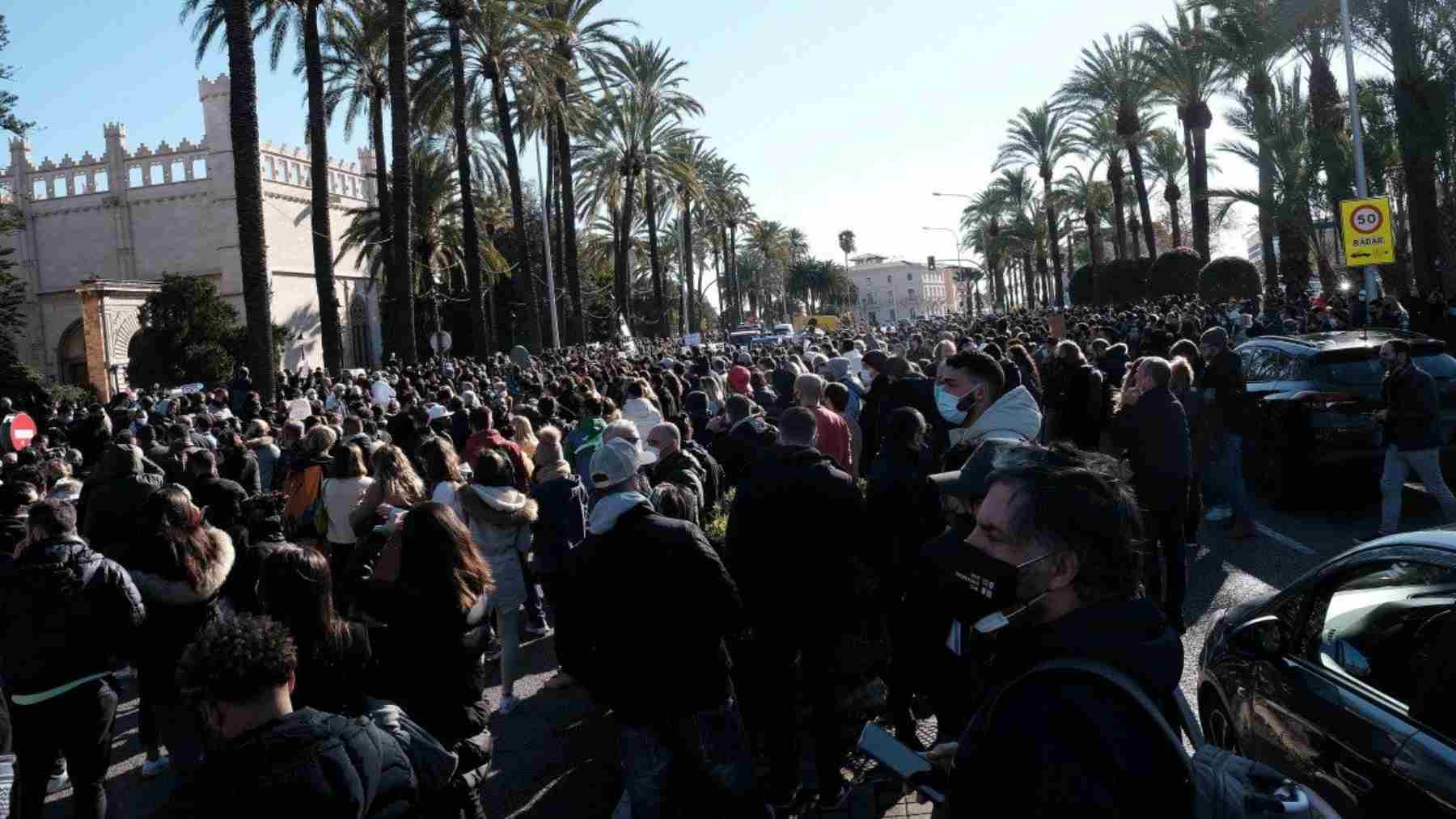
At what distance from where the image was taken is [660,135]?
47969mm

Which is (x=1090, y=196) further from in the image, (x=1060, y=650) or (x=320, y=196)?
(x=1060, y=650)

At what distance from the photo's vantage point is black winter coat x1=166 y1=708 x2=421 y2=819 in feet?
8.84

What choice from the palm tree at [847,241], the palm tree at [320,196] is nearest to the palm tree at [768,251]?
the palm tree at [847,241]

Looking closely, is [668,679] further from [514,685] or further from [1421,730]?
[514,685]

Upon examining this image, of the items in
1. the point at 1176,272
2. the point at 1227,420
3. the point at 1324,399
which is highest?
the point at 1176,272

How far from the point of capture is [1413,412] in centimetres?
909

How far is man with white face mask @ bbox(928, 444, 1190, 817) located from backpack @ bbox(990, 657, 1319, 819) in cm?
1

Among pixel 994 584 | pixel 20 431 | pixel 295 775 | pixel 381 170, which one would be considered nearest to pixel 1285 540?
pixel 994 584

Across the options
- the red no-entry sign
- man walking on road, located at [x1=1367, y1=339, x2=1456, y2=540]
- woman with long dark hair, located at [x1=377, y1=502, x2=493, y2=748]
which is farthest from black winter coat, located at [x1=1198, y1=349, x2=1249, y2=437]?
the red no-entry sign

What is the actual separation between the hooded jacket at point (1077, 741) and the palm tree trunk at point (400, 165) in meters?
24.0

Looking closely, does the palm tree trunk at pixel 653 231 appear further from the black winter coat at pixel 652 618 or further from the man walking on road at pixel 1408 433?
the black winter coat at pixel 652 618

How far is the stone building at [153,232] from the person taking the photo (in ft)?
182

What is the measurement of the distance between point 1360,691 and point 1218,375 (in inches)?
310

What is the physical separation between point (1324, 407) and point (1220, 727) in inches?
276
